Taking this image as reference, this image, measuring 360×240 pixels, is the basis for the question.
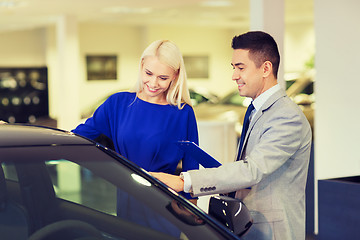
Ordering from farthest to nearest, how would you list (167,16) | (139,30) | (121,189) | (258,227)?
(139,30) < (167,16) < (258,227) < (121,189)

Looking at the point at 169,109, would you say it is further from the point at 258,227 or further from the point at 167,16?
the point at 167,16

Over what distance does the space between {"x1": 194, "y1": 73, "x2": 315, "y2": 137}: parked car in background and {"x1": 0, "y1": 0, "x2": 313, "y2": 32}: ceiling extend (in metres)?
2.68

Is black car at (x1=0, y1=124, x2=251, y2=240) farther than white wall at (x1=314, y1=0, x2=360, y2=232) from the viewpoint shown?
No

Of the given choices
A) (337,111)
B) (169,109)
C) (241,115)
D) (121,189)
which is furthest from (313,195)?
(241,115)

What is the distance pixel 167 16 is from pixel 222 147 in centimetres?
1081

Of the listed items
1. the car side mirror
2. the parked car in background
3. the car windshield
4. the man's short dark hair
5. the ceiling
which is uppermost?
the ceiling

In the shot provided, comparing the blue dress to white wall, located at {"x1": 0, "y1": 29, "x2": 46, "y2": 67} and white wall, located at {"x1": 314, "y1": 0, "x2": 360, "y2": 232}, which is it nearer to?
white wall, located at {"x1": 314, "y1": 0, "x2": 360, "y2": 232}

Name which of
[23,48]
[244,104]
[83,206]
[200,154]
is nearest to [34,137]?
[83,206]

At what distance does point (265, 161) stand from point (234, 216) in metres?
0.24

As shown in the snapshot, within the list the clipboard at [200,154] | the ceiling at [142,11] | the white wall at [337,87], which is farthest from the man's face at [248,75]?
the ceiling at [142,11]

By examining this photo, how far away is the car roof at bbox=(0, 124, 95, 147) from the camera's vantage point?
6.90ft

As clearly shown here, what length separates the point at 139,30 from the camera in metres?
19.0

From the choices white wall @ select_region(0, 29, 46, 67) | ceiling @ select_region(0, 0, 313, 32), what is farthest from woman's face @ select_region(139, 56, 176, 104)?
white wall @ select_region(0, 29, 46, 67)

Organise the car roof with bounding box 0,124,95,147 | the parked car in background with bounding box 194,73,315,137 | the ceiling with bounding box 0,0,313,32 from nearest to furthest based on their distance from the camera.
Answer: the car roof with bounding box 0,124,95,147
the parked car in background with bounding box 194,73,315,137
the ceiling with bounding box 0,0,313,32
